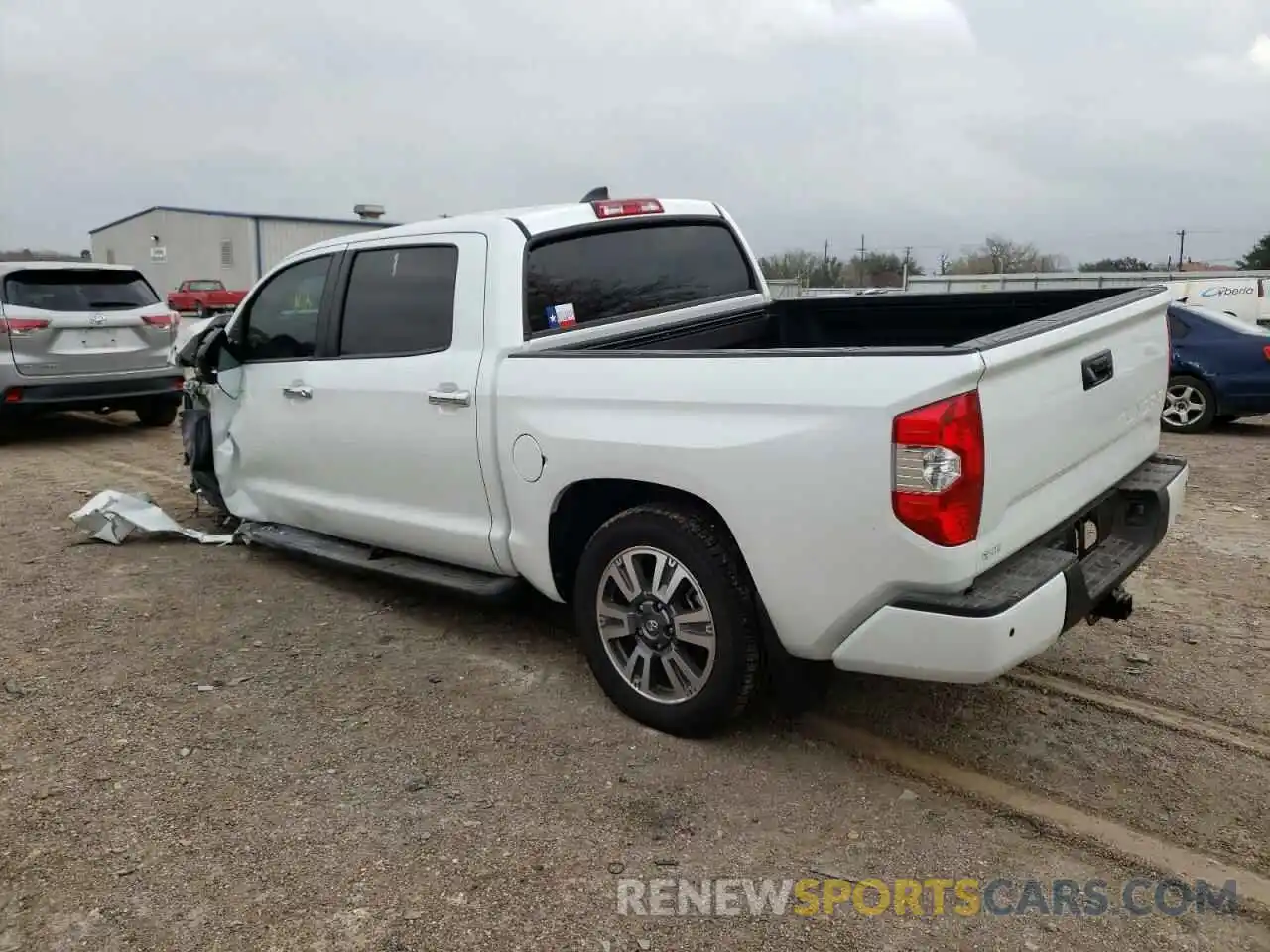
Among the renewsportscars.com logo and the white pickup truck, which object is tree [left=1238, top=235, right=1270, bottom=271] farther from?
the white pickup truck

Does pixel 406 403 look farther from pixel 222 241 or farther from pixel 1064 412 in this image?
pixel 222 241

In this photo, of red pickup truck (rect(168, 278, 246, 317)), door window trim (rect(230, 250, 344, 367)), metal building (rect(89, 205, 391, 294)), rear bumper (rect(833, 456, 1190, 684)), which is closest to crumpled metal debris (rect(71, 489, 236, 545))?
door window trim (rect(230, 250, 344, 367))

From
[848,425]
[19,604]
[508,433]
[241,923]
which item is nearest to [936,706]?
[848,425]

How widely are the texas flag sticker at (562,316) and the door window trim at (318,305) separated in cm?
127

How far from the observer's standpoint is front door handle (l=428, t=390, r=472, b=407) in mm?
3854

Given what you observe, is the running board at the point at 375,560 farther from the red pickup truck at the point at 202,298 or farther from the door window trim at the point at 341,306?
the red pickup truck at the point at 202,298

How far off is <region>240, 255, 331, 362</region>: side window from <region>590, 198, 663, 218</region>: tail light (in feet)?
4.52

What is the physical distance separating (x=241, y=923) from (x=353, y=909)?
0.28 m

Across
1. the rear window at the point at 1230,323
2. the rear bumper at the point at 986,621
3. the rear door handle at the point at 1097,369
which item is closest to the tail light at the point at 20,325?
the rear bumper at the point at 986,621

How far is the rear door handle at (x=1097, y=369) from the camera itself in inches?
122

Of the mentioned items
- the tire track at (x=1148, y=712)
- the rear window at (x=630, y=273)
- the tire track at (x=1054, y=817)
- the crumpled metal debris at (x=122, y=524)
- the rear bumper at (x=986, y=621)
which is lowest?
the tire track at (x=1054, y=817)

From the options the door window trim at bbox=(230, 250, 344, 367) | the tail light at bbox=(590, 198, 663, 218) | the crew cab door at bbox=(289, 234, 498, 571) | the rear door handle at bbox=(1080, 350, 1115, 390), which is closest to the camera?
→ the rear door handle at bbox=(1080, 350, 1115, 390)

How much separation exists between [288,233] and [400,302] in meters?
42.5

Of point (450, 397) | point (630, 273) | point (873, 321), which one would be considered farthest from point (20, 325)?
point (873, 321)
